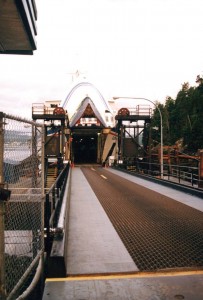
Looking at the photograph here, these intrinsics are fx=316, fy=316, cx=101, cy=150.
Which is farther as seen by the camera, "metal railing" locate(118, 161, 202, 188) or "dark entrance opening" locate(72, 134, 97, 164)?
"dark entrance opening" locate(72, 134, 97, 164)

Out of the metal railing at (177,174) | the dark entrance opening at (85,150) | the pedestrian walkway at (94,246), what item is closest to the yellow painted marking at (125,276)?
the pedestrian walkway at (94,246)

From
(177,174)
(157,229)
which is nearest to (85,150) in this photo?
(177,174)

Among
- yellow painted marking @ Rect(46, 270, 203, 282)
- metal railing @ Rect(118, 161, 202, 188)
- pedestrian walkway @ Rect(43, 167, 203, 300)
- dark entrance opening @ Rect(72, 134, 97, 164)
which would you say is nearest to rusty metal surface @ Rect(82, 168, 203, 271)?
yellow painted marking @ Rect(46, 270, 203, 282)

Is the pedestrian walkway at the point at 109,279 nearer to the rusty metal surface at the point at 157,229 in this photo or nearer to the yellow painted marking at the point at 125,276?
the yellow painted marking at the point at 125,276

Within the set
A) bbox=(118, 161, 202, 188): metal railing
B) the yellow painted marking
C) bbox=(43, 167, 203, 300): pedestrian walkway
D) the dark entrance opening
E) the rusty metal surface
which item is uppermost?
the dark entrance opening

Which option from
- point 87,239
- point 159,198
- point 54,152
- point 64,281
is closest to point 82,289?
point 64,281

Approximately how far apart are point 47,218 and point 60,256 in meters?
1.23

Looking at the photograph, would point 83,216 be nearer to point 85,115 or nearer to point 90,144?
point 85,115

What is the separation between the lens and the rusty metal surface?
5.92m

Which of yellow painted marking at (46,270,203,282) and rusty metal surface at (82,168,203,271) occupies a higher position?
rusty metal surface at (82,168,203,271)

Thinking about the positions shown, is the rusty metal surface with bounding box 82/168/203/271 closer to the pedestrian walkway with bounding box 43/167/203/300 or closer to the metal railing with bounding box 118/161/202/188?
the pedestrian walkway with bounding box 43/167/203/300

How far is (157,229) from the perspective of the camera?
321 inches

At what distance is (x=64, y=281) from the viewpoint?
4938 mm

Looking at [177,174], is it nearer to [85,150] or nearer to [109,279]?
[109,279]
